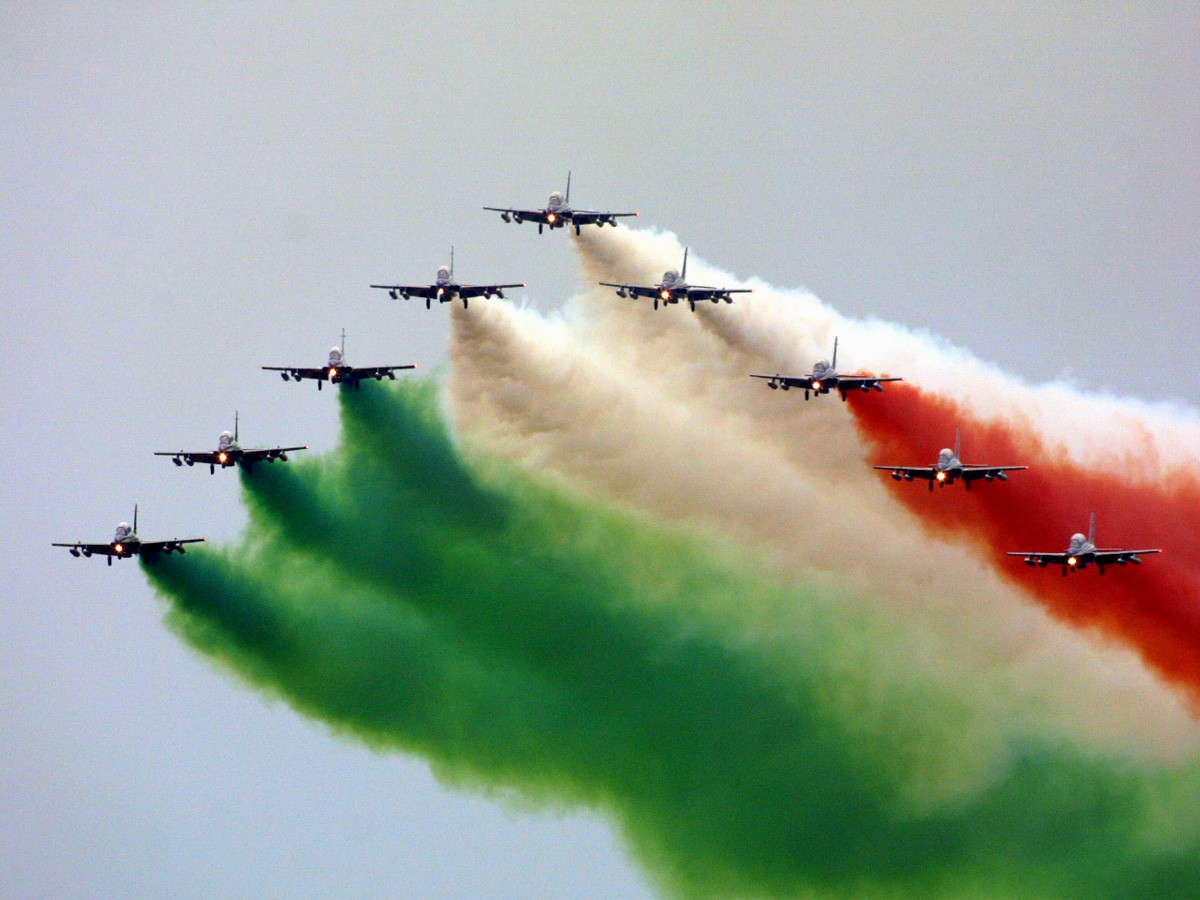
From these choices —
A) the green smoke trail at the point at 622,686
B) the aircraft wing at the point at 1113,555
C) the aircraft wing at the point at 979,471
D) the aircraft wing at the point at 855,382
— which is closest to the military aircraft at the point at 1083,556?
the aircraft wing at the point at 1113,555

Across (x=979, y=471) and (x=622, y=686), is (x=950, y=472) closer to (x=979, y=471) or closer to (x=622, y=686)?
(x=979, y=471)

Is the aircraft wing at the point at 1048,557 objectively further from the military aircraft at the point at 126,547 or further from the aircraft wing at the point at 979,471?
the military aircraft at the point at 126,547

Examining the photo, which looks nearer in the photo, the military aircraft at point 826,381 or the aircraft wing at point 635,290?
the military aircraft at point 826,381

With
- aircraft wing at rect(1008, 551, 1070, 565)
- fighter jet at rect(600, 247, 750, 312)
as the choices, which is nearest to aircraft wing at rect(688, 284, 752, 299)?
fighter jet at rect(600, 247, 750, 312)

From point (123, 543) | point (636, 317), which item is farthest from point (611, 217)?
point (123, 543)

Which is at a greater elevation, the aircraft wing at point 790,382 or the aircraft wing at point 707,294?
the aircraft wing at point 707,294

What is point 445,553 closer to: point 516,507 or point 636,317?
point 516,507

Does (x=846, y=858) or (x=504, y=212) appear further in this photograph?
(x=504, y=212)
